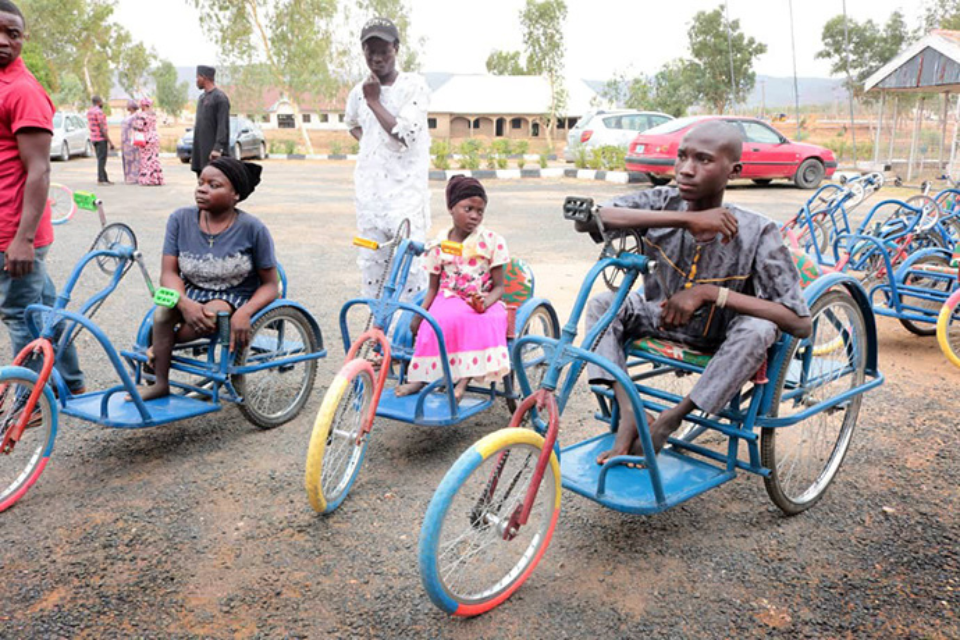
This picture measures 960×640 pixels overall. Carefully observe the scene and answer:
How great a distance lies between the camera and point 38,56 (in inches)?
1540

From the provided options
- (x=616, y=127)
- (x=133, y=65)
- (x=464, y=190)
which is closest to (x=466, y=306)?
(x=464, y=190)

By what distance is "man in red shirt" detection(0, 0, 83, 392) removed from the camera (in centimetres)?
353

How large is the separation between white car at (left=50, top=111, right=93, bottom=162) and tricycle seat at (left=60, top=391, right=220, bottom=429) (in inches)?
845

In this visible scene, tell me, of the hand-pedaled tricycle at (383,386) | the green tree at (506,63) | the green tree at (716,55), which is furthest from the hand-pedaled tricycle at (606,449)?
the green tree at (506,63)

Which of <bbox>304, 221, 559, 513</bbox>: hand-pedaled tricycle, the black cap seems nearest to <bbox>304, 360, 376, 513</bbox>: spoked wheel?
<bbox>304, 221, 559, 513</bbox>: hand-pedaled tricycle

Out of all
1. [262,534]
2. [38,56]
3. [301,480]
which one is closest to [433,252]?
[301,480]

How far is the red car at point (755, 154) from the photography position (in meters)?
15.1

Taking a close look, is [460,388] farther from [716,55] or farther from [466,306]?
[716,55]

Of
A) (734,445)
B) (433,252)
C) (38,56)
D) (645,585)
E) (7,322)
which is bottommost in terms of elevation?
(645,585)

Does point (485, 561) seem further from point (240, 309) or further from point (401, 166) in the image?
point (401, 166)

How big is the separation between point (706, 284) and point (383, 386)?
1.55m

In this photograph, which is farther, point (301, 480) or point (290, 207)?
point (290, 207)

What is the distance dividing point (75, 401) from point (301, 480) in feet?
3.67

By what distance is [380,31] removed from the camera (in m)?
4.22
